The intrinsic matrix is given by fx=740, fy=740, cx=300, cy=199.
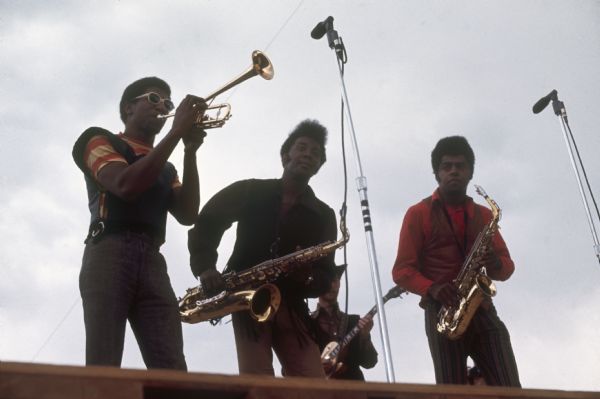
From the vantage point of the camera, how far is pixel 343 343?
7.13 m

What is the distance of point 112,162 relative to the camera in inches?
144

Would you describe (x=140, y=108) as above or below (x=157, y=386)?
above

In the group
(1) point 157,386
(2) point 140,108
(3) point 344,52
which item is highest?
(3) point 344,52

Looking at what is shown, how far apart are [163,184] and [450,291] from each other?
2.05 meters

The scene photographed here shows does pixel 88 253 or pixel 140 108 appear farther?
pixel 140 108

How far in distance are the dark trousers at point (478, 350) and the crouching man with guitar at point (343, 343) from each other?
74.0 inches

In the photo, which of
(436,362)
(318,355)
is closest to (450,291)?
(436,362)

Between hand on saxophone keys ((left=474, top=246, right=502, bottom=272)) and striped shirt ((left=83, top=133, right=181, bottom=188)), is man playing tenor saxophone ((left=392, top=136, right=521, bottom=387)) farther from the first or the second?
striped shirt ((left=83, top=133, right=181, bottom=188))

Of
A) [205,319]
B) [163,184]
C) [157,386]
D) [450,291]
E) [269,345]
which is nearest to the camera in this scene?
[157,386]

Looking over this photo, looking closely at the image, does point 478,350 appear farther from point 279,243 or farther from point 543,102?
point 543,102

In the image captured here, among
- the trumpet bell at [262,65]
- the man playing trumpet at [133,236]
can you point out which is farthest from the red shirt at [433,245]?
the man playing trumpet at [133,236]

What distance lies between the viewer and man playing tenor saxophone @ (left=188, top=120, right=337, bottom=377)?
4395mm

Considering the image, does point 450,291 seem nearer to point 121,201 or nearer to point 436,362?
point 436,362

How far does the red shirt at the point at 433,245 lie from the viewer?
4.99 m
